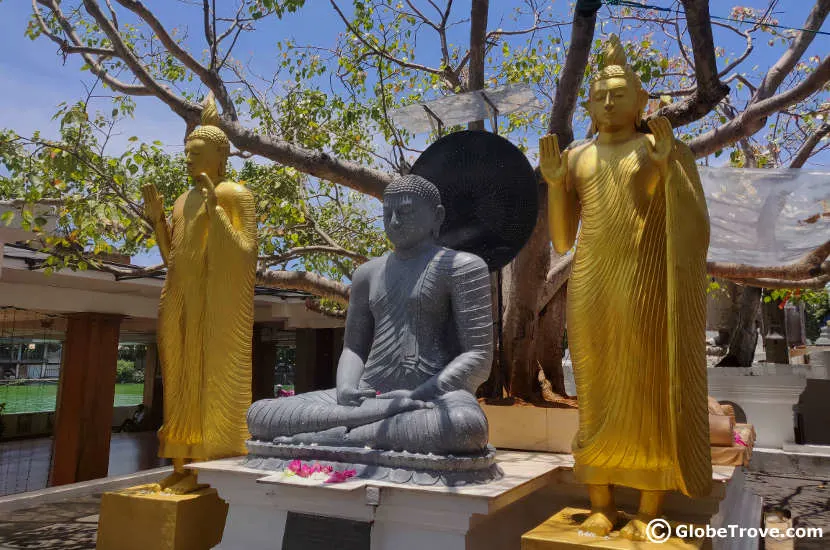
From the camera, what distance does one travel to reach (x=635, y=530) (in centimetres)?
291

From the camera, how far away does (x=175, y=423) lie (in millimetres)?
4254

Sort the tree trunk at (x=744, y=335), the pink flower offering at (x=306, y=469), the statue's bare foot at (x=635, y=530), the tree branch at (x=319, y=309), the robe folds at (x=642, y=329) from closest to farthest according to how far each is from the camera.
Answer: the statue's bare foot at (x=635, y=530) → the robe folds at (x=642, y=329) → the pink flower offering at (x=306, y=469) → the tree branch at (x=319, y=309) → the tree trunk at (x=744, y=335)

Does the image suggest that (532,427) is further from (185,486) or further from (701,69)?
(701,69)

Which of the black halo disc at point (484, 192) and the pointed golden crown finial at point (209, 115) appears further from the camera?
the black halo disc at point (484, 192)

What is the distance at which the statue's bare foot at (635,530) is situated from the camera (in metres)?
2.88

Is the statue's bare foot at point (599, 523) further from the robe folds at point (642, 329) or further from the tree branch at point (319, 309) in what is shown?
the tree branch at point (319, 309)

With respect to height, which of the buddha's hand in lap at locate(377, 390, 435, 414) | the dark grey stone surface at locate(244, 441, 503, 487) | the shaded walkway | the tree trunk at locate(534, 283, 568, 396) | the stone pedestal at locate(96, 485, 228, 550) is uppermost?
the tree trunk at locate(534, 283, 568, 396)

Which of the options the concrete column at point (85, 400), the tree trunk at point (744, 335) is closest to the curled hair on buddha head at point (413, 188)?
the tree trunk at point (744, 335)

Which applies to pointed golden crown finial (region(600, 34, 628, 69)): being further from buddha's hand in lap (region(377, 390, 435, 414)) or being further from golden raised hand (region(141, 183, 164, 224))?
golden raised hand (region(141, 183, 164, 224))

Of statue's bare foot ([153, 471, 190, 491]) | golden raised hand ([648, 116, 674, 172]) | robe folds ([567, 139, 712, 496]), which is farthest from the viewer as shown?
statue's bare foot ([153, 471, 190, 491])

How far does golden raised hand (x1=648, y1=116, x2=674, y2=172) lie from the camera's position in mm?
3127

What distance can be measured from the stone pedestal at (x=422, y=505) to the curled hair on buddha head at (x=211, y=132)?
2210 mm

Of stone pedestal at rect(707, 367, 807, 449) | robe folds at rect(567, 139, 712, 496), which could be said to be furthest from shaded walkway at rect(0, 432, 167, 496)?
stone pedestal at rect(707, 367, 807, 449)

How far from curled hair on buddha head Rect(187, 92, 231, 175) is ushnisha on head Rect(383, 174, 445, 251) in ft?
4.35
